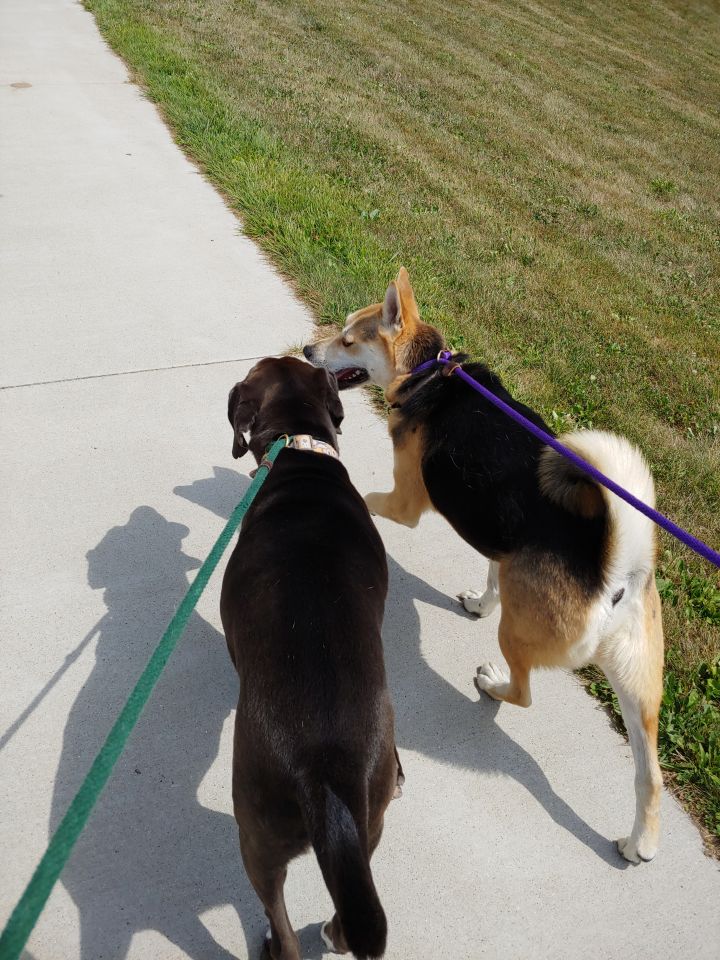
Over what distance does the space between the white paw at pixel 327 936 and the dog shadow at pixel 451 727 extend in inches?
31.0

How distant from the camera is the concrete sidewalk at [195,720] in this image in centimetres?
241

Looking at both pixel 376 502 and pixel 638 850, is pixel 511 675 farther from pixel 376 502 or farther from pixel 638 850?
pixel 376 502

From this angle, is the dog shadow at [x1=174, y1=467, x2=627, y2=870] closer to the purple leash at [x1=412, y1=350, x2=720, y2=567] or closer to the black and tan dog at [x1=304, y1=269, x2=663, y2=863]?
the black and tan dog at [x1=304, y1=269, x2=663, y2=863]

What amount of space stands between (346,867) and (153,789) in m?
1.26

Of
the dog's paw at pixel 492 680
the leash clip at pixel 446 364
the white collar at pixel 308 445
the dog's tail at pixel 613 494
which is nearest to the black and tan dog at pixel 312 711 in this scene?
the white collar at pixel 308 445

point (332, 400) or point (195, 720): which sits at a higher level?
point (332, 400)

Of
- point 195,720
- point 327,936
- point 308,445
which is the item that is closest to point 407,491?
point 308,445

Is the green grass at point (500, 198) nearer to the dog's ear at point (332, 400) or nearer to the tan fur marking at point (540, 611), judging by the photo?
the tan fur marking at point (540, 611)

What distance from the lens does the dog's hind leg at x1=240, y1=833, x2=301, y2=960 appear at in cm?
197

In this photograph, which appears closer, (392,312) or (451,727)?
(451,727)

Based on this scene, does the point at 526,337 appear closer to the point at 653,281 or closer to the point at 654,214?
the point at 653,281

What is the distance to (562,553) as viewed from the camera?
2619mm

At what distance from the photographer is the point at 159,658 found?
1649 mm

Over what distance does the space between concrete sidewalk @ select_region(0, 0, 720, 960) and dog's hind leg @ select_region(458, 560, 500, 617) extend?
0.07 meters
